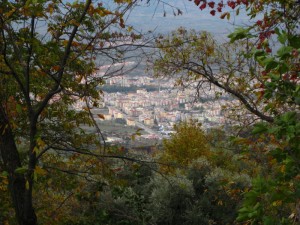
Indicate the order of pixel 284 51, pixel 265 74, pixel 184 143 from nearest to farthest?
pixel 284 51 → pixel 265 74 → pixel 184 143

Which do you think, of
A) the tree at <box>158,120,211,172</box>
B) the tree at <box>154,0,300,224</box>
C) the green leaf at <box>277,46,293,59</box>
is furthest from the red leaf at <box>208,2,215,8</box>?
the tree at <box>158,120,211,172</box>

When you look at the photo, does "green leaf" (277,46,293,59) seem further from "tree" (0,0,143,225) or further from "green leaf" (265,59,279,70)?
"tree" (0,0,143,225)

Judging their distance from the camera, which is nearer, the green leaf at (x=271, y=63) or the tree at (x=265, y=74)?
the green leaf at (x=271, y=63)

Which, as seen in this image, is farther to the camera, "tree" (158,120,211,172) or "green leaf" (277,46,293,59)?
"tree" (158,120,211,172)

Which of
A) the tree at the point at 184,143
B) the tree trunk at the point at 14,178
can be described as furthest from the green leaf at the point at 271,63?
the tree at the point at 184,143

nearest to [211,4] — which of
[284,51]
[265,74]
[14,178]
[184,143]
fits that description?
[265,74]

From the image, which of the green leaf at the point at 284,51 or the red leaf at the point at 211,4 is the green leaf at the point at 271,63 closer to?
the green leaf at the point at 284,51

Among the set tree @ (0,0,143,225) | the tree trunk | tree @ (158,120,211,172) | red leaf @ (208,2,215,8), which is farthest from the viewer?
tree @ (158,120,211,172)

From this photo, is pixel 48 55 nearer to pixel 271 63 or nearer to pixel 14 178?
pixel 14 178

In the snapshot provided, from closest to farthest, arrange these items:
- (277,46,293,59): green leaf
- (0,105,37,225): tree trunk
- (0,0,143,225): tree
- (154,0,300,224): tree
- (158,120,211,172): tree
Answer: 1. (277,46,293,59): green leaf
2. (154,0,300,224): tree
3. (0,0,143,225): tree
4. (0,105,37,225): tree trunk
5. (158,120,211,172): tree

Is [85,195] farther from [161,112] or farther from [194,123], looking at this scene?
[161,112]

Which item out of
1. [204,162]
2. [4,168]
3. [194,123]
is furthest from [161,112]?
[4,168]
